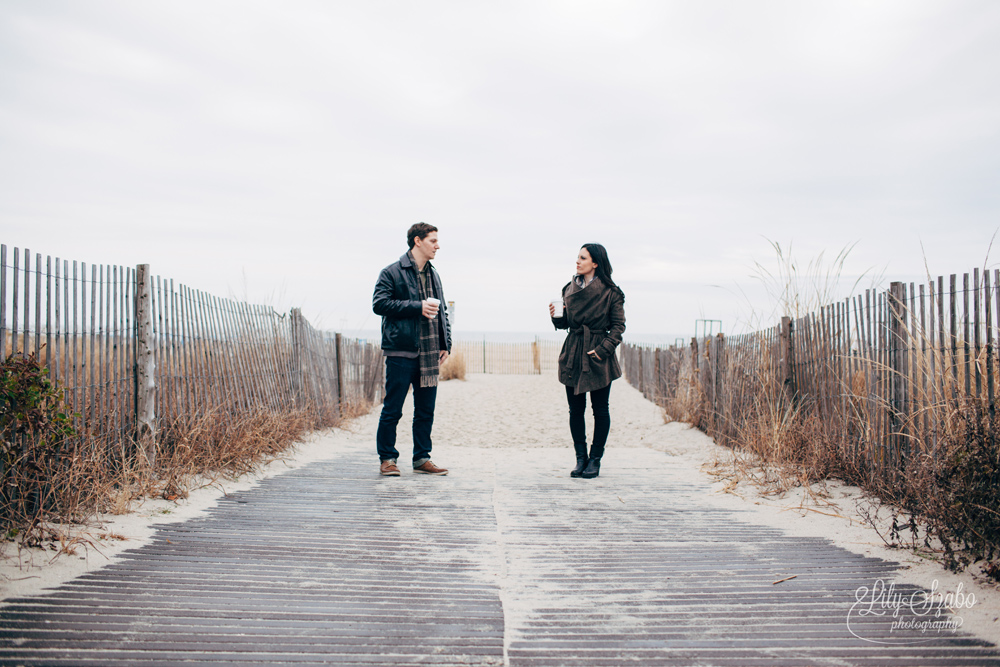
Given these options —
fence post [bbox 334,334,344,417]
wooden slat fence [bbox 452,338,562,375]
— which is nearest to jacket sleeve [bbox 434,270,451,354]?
fence post [bbox 334,334,344,417]

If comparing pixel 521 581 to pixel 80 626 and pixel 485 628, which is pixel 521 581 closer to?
pixel 485 628

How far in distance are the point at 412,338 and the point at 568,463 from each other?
2.17 meters

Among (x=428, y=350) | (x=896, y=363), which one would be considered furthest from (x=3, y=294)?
(x=896, y=363)

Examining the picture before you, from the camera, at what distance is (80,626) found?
235 cm

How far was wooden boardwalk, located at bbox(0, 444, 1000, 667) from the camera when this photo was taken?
220 centimetres

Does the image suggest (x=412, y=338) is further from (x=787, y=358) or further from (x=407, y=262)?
(x=787, y=358)

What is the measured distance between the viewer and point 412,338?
513 cm

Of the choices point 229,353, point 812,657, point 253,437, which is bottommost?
point 812,657

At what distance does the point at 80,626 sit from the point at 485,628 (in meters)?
1.43

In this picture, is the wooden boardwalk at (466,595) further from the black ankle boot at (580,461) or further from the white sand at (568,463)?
the black ankle boot at (580,461)

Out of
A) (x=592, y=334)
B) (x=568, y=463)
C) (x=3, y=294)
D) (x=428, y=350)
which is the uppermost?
(x=3, y=294)

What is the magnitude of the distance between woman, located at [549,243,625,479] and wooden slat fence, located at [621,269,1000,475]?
1.47 meters

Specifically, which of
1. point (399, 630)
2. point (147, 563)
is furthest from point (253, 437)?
point (399, 630)

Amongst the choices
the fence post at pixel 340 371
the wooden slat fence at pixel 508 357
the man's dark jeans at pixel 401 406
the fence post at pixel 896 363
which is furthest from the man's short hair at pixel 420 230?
the wooden slat fence at pixel 508 357
